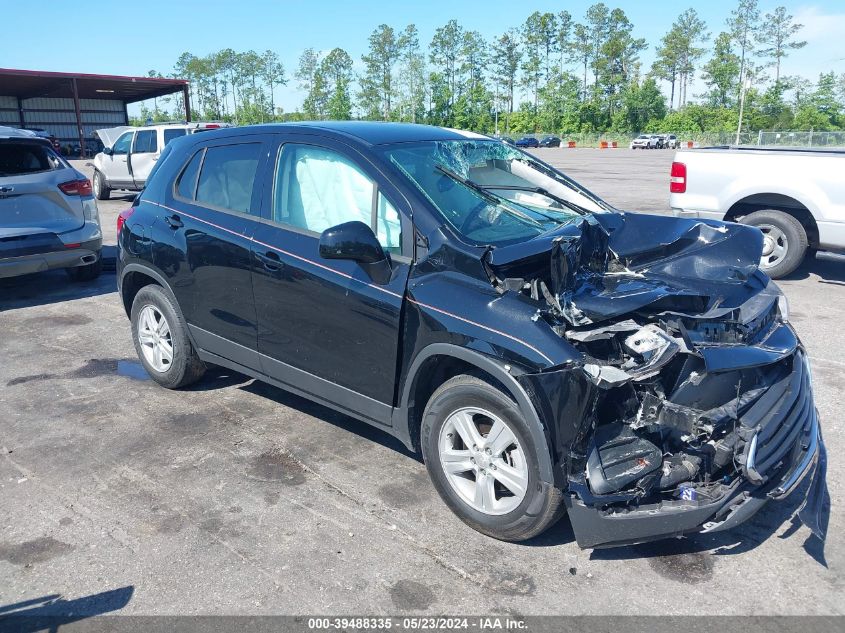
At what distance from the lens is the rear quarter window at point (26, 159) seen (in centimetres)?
768

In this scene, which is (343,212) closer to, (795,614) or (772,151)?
(795,614)

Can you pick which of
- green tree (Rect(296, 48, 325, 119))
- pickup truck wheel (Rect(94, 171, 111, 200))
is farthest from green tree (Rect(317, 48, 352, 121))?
pickup truck wheel (Rect(94, 171, 111, 200))

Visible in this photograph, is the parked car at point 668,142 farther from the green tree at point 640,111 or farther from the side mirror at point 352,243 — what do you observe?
the side mirror at point 352,243

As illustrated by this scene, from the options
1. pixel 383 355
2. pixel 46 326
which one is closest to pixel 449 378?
pixel 383 355

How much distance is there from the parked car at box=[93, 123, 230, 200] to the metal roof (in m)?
23.4

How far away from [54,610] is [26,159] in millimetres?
6392

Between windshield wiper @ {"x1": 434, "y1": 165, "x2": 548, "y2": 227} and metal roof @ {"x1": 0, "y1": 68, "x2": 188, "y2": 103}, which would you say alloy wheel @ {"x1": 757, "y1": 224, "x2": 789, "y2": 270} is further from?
metal roof @ {"x1": 0, "y1": 68, "x2": 188, "y2": 103}

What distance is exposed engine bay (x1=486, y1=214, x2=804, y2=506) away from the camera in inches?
118

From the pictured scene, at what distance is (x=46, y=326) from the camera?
720 cm

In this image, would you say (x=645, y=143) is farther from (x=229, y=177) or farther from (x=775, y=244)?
(x=229, y=177)

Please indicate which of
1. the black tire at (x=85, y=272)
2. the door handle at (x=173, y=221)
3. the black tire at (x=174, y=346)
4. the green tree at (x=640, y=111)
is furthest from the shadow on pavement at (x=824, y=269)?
the green tree at (x=640, y=111)

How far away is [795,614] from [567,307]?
1549 mm

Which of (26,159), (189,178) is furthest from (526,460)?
(26,159)

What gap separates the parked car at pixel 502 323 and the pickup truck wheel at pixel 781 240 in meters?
4.80
